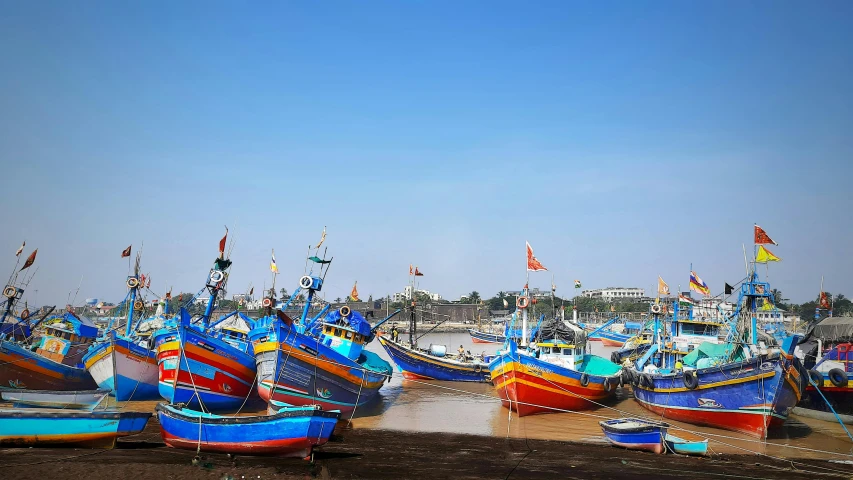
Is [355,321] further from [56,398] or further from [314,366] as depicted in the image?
[56,398]

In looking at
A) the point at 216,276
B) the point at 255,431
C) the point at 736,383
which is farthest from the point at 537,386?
the point at 216,276

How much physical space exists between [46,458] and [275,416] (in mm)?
5575

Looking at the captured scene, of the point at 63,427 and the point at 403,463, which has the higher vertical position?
the point at 63,427

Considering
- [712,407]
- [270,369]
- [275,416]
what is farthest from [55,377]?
[712,407]

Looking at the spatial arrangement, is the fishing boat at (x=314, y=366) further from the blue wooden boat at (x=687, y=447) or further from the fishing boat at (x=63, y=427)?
the blue wooden boat at (x=687, y=447)

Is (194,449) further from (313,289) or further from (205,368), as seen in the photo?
(313,289)

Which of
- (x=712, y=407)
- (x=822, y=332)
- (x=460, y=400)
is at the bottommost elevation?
(x=460, y=400)

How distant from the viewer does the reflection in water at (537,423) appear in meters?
19.6

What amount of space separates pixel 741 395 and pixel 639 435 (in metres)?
5.65

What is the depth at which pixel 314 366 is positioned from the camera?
21812 millimetres

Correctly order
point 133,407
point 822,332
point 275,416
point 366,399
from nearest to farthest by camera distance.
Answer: point 275,416, point 133,407, point 366,399, point 822,332

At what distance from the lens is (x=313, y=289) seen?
26016 mm

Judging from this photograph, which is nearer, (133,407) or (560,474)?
(560,474)

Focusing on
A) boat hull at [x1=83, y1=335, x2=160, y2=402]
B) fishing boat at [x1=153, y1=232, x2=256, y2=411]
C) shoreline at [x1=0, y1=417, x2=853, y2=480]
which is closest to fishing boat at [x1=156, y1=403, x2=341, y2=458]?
shoreline at [x1=0, y1=417, x2=853, y2=480]
